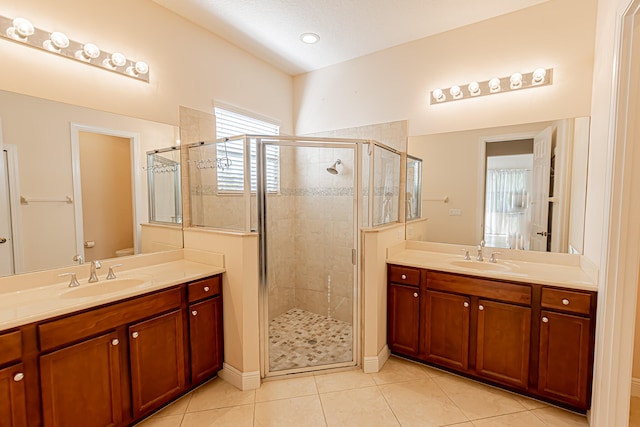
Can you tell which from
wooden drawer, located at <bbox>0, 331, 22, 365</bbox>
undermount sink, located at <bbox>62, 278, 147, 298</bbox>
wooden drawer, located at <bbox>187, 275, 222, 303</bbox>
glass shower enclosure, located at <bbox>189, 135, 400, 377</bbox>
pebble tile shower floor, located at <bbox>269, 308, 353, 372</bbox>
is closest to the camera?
wooden drawer, located at <bbox>0, 331, 22, 365</bbox>

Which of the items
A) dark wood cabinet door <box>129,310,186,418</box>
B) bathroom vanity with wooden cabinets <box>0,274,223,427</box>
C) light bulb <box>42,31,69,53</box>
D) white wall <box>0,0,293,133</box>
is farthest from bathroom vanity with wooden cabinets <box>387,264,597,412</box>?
light bulb <box>42,31,69,53</box>

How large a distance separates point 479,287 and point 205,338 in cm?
206

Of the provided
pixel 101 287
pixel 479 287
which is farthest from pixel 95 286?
pixel 479 287

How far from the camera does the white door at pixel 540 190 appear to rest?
7.73 feet

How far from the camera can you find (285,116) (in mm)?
3736

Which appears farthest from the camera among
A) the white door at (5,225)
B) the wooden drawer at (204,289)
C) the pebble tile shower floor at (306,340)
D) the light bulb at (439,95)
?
the light bulb at (439,95)

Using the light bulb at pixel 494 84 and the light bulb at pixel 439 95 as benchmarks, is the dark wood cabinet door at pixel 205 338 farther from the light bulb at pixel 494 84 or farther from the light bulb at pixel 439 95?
the light bulb at pixel 494 84

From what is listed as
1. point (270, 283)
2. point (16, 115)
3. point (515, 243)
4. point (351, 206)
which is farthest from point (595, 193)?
point (16, 115)

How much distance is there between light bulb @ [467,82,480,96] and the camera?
8.53ft

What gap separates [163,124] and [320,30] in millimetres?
1642

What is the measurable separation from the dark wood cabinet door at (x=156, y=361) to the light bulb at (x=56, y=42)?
5.97 feet

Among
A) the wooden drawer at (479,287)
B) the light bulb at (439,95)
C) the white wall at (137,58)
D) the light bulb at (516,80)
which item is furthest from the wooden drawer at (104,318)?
the light bulb at (516,80)

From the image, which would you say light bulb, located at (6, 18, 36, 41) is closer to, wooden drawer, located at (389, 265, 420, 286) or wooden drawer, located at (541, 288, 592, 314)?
wooden drawer, located at (389, 265, 420, 286)

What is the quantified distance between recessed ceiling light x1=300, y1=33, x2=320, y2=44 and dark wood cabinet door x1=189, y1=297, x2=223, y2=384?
2.50 meters
